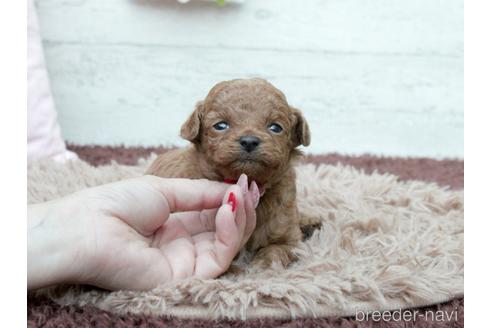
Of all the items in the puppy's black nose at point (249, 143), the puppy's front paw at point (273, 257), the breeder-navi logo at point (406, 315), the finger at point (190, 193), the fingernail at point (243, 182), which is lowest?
the breeder-navi logo at point (406, 315)

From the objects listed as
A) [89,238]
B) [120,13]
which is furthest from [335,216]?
[120,13]

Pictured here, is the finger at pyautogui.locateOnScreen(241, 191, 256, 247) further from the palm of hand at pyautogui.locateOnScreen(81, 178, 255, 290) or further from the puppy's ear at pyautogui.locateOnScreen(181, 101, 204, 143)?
the puppy's ear at pyautogui.locateOnScreen(181, 101, 204, 143)

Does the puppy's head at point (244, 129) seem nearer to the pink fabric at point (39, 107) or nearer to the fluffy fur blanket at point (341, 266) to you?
the fluffy fur blanket at point (341, 266)

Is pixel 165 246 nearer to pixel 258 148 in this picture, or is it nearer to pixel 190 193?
pixel 190 193

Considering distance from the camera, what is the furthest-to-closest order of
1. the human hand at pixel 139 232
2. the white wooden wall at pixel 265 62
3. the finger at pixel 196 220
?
the white wooden wall at pixel 265 62, the finger at pixel 196 220, the human hand at pixel 139 232

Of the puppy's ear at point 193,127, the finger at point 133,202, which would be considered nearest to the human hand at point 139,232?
the finger at point 133,202

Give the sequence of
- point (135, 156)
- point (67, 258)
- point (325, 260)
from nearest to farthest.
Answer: point (67, 258) → point (325, 260) → point (135, 156)

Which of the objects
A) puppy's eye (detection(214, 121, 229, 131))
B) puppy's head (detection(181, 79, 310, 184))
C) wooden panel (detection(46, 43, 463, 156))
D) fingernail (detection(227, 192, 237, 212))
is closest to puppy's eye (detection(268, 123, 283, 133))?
puppy's head (detection(181, 79, 310, 184))

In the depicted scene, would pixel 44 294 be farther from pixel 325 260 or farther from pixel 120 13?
pixel 120 13
